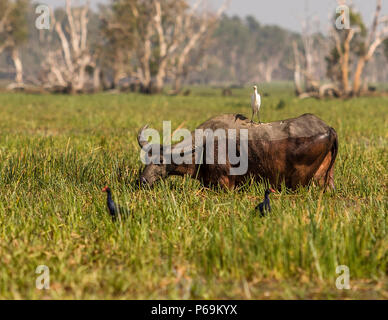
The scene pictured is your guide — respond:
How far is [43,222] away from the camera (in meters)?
4.36

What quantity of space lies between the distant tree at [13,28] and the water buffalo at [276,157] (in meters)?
48.3

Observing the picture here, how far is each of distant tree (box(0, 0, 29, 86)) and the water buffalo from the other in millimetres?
48319

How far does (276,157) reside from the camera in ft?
18.6

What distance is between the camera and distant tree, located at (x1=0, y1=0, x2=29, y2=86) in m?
50.4

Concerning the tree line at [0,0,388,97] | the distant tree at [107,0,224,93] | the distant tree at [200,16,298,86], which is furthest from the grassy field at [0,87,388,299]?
the distant tree at [200,16,298,86]

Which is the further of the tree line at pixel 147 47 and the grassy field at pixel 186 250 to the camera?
the tree line at pixel 147 47

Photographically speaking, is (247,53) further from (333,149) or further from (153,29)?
(333,149)

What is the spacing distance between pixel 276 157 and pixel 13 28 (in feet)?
181

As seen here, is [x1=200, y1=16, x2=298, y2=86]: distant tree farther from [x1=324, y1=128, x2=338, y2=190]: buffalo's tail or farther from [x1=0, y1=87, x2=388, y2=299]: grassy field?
[x1=0, y1=87, x2=388, y2=299]: grassy field

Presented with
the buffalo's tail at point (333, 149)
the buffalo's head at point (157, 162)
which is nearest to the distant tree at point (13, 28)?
the buffalo's head at point (157, 162)

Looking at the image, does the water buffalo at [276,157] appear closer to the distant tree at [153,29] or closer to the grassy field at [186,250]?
the grassy field at [186,250]

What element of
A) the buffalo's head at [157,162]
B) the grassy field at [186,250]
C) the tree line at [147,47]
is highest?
the tree line at [147,47]

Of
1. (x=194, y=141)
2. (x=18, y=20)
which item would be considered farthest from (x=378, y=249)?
(x=18, y=20)

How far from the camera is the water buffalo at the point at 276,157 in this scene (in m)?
5.58
